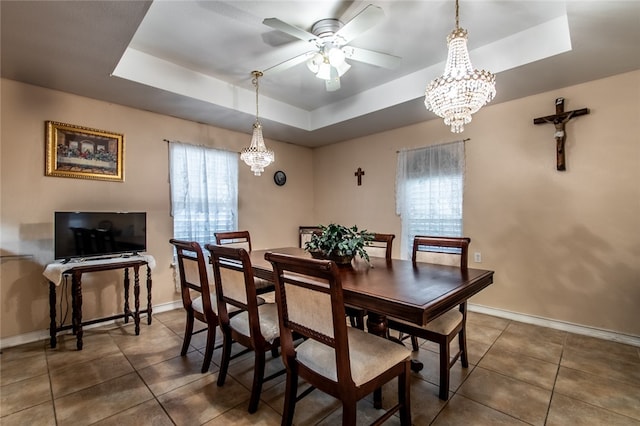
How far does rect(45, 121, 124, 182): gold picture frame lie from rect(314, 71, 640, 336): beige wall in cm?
374

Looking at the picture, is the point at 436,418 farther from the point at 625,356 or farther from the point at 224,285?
the point at 625,356

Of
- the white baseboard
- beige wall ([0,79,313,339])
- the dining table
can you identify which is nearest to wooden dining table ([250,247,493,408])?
the dining table

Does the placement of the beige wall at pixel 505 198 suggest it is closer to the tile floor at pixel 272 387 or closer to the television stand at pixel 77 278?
the television stand at pixel 77 278

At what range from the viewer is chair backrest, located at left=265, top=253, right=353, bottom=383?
126 cm

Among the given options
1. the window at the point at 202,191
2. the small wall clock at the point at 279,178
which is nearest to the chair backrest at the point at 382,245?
the window at the point at 202,191

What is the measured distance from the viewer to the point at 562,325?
9.68ft

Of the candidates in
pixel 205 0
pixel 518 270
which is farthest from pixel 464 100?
pixel 518 270

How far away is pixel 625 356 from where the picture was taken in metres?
2.39

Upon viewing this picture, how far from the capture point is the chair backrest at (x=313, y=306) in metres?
1.26

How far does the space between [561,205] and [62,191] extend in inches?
197

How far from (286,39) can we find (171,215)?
2.44 metres

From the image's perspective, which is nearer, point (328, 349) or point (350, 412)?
point (350, 412)

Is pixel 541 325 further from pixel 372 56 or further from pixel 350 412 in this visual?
pixel 372 56

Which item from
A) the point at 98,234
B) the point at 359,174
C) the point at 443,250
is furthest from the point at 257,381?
the point at 359,174
